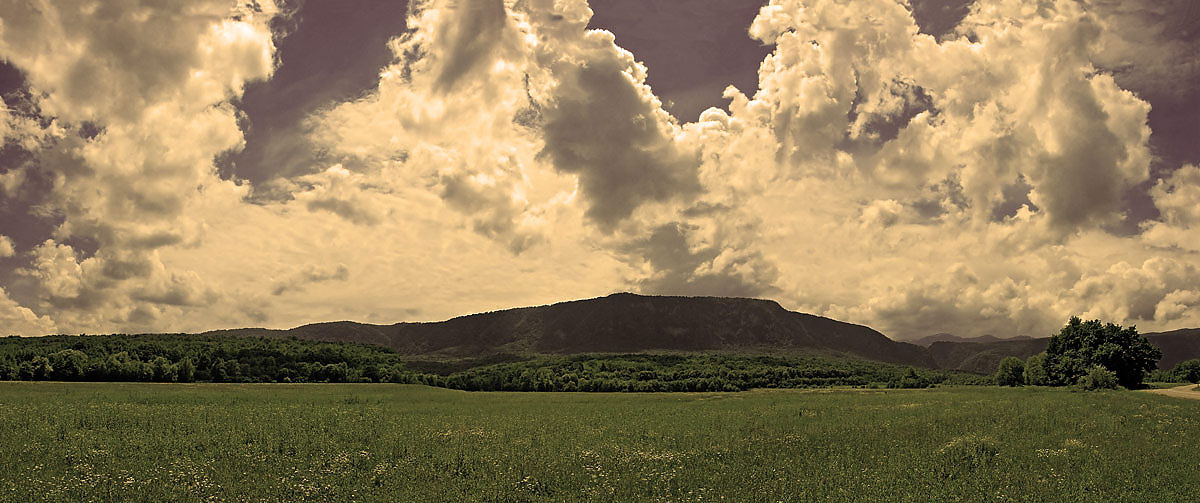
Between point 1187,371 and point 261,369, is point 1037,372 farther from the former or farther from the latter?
point 261,369

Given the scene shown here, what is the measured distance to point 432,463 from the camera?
2789cm

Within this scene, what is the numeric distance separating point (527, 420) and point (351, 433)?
1500 centimetres

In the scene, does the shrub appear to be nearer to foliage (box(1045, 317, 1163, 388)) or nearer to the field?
the field

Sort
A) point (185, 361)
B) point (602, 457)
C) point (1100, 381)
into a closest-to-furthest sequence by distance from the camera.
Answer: point (602, 457) → point (1100, 381) → point (185, 361)

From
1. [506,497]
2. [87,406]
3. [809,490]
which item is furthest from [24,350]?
[809,490]

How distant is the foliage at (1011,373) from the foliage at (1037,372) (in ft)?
16.1

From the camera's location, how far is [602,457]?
2930cm

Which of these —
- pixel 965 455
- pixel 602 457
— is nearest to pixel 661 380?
pixel 602 457

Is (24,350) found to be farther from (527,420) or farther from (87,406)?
(527,420)

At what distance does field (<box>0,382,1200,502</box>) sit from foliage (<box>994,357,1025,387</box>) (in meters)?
103

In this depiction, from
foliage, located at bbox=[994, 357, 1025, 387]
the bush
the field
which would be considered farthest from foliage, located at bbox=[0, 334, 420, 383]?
foliage, located at bbox=[994, 357, 1025, 387]

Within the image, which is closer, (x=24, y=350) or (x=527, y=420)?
(x=527, y=420)

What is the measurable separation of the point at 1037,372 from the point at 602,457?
5072 inches

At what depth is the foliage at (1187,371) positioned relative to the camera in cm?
17173
